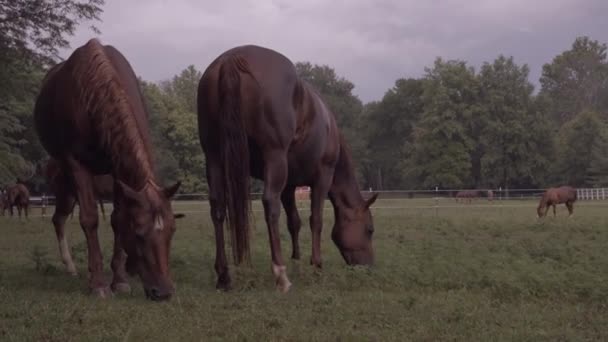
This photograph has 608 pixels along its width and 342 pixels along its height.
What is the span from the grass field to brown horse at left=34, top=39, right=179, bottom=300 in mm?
329

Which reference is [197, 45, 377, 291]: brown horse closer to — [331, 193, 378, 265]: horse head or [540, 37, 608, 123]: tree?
[331, 193, 378, 265]: horse head

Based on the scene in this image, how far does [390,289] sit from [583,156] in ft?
186

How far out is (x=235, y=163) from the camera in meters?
6.41

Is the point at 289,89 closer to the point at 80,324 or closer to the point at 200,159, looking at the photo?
the point at 80,324

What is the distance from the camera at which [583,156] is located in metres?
58.7

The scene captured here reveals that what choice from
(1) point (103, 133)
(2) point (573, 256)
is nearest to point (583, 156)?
(2) point (573, 256)

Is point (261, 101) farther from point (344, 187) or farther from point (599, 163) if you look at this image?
point (599, 163)

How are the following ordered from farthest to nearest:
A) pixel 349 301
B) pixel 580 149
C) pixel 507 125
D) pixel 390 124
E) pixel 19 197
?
1. pixel 390 124
2. pixel 507 125
3. pixel 580 149
4. pixel 19 197
5. pixel 349 301

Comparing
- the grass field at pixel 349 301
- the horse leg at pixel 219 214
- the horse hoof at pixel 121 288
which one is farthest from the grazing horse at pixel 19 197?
the horse leg at pixel 219 214

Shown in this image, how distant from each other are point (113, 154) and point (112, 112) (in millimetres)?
382

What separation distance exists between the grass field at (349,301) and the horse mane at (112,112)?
3.73ft

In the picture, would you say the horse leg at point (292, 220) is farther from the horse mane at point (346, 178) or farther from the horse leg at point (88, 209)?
the horse leg at point (88, 209)

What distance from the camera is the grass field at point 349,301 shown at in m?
4.35

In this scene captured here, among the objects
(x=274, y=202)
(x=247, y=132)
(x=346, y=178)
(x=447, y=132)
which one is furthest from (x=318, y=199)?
(x=447, y=132)
